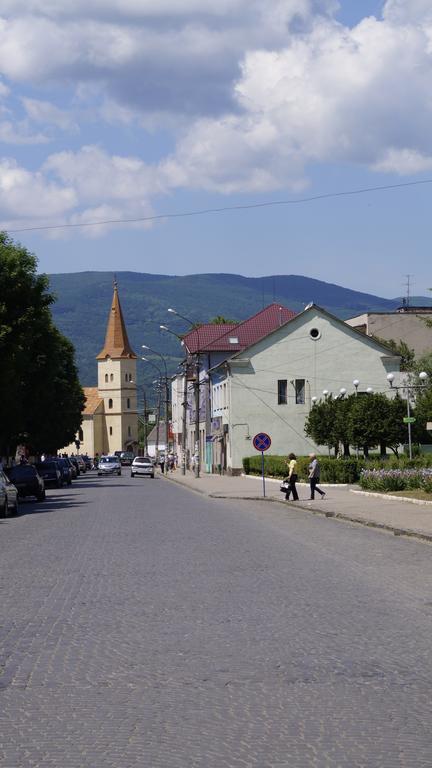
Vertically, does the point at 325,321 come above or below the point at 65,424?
above

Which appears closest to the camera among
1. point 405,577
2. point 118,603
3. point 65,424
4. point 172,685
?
point 172,685

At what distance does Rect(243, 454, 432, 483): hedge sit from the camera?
42.2 meters

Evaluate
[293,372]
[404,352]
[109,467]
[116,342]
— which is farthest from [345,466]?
[116,342]

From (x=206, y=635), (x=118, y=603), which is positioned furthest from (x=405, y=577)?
(x=206, y=635)

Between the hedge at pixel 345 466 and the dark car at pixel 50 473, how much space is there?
1156 centimetres

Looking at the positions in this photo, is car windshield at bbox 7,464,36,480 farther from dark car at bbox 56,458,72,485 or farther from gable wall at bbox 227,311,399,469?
gable wall at bbox 227,311,399,469

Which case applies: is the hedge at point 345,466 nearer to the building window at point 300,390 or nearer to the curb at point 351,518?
the curb at point 351,518

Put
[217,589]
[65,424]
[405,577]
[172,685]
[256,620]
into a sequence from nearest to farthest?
1. [172,685]
2. [256,620]
3. [217,589]
4. [405,577]
5. [65,424]

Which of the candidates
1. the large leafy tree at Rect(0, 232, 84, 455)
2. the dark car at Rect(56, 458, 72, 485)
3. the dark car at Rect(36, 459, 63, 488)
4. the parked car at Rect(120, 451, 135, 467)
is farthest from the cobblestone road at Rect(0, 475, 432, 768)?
the parked car at Rect(120, 451, 135, 467)

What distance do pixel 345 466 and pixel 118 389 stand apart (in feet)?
487

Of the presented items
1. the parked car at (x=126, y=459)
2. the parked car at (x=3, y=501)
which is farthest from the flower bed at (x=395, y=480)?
the parked car at (x=126, y=459)

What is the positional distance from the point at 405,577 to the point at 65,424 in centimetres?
7119

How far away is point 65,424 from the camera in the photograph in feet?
277

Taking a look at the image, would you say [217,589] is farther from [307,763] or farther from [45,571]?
[307,763]
